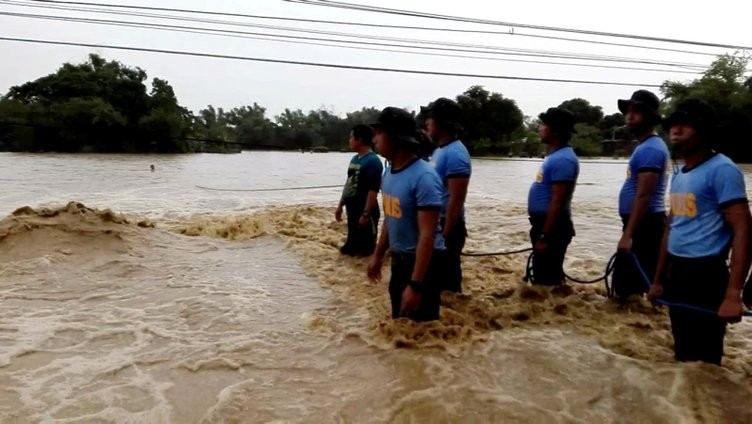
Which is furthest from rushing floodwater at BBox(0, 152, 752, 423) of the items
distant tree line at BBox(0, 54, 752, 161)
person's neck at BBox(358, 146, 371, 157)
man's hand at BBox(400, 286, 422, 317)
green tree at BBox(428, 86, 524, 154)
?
green tree at BBox(428, 86, 524, 154)

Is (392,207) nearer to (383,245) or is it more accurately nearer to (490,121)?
(383,245)

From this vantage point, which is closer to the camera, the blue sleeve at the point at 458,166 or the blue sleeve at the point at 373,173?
the blue sleeve at the point at 458,166

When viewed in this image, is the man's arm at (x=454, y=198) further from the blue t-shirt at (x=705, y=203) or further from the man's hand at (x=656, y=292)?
the blue t-shirt at (x=705, y=203)

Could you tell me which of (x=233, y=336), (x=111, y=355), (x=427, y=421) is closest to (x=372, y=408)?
(x=427, y=421)

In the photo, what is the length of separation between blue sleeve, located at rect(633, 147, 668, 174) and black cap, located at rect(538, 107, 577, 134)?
1.98 feet

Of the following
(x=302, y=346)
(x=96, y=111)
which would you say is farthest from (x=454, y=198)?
(x=96, y=111)

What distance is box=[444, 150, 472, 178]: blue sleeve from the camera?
416cm

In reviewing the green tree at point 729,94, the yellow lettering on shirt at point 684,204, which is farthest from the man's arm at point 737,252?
the green tree at point 729,94

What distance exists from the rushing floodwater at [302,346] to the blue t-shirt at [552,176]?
0.89 metres

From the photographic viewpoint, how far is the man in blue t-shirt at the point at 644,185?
3.86 metres

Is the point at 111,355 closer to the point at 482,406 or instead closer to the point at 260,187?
the point at 482,406

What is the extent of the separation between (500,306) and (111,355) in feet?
10.7

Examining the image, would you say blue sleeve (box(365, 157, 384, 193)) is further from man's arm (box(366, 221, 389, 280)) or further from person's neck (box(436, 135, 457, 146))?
man's arm (box(366, 221, 389, 280))

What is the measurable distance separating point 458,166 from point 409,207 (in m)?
1.06
